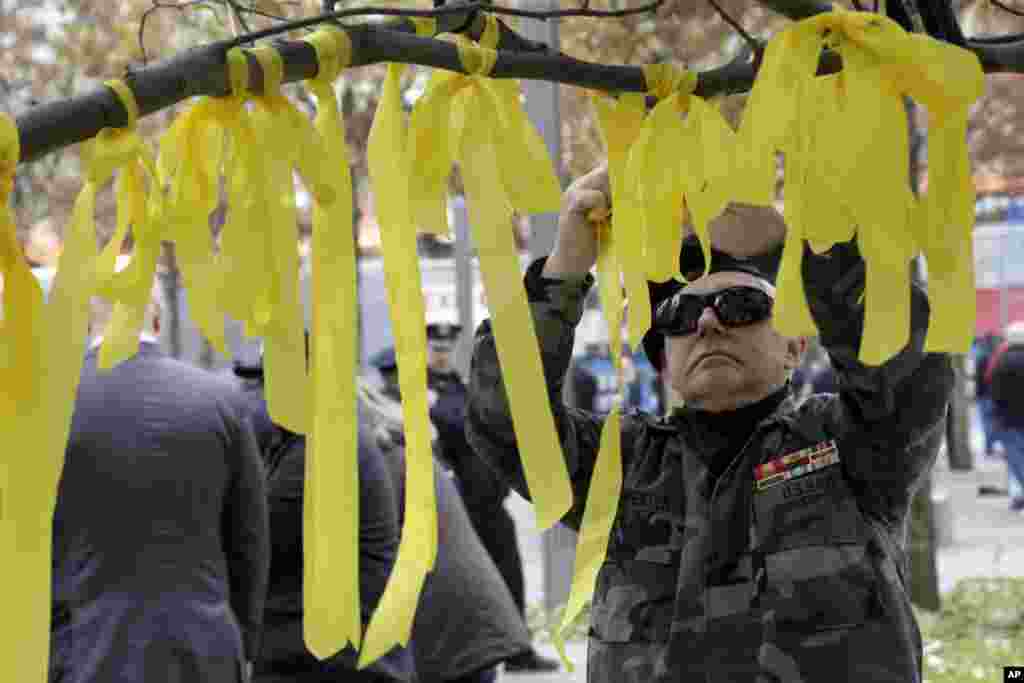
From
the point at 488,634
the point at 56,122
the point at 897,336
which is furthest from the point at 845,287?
the point at 488,634

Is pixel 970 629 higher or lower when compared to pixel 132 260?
lower

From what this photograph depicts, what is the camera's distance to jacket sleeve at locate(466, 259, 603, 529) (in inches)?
110

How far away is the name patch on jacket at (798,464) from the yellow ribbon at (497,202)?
0.98 meters

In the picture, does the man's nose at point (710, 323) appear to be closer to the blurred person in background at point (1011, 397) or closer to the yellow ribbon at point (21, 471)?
the yellow ribbon at point (21, 471)

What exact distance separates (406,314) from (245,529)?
2483 mm

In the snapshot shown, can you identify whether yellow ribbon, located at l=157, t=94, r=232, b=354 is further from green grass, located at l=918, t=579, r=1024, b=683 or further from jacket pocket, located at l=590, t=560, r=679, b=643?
green grass, located at l=918, t=579, r=1024, b=683

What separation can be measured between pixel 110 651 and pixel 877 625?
1832 millimetres

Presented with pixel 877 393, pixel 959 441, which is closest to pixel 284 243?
pixel 877 393

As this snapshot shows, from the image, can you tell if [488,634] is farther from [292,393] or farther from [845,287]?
[292,393]

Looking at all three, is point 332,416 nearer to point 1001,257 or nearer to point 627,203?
point 627,203

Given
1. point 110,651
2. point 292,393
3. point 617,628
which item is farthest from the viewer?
point 110,651

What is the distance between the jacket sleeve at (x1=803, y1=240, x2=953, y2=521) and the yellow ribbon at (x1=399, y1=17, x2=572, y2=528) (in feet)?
2.75

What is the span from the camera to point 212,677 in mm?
3982

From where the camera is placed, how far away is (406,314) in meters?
1.78
